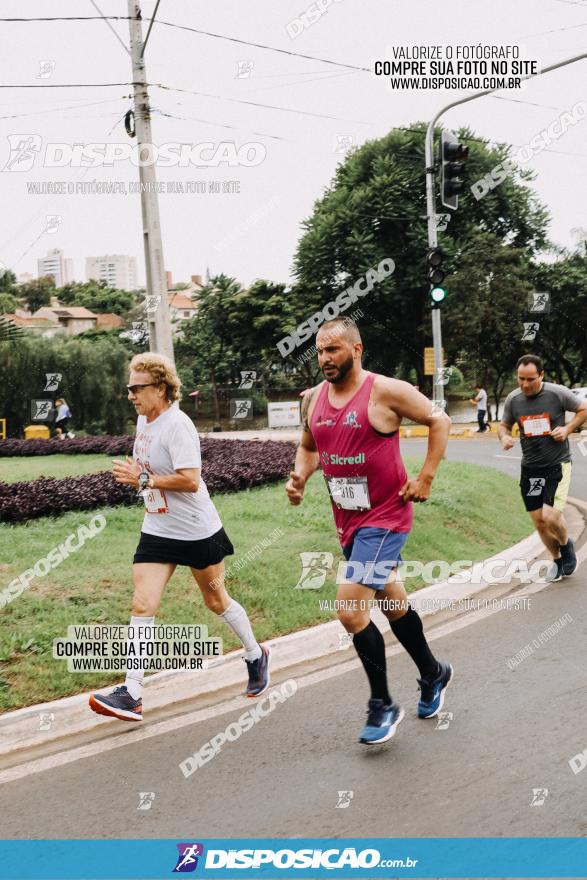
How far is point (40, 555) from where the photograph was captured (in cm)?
701

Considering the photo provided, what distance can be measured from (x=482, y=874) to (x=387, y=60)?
11032mm

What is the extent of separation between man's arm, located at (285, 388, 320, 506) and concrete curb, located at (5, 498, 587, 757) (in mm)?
1354

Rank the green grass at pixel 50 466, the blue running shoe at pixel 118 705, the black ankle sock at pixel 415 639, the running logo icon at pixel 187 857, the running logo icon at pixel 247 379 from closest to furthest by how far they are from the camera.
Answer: the running logo icon at pixel 187 857, the blue running shoe at pixel 118 705, the black ankle sock at pixel 415 639, the green grass at pixel 50 466, the running logo icon at pixel 247 379

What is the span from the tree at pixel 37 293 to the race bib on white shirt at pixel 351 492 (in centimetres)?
11226

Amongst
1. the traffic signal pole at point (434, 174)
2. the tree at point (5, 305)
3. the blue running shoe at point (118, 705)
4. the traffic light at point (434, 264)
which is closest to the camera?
the blue running shoe at point (118, 705)

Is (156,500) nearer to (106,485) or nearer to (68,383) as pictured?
(106,485)

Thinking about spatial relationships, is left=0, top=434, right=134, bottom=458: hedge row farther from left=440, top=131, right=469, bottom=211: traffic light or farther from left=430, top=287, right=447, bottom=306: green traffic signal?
left=440, top=131, right=469, bottom=211: traffic light

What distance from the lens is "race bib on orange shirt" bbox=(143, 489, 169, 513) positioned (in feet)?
15.3

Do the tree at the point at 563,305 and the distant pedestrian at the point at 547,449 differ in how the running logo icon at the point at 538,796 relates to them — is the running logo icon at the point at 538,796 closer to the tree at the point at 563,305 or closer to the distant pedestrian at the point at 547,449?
Result: the distant pedestrian at the point at 547,449

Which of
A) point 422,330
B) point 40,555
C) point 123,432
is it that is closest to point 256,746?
point 40,555

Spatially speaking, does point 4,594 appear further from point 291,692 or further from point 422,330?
point 422,330

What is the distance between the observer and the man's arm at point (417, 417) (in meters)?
4.24

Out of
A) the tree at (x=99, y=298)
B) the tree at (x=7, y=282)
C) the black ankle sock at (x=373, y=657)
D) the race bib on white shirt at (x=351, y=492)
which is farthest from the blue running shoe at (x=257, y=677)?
the tree at (x=99, y=298)

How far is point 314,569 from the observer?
7246 millimetres
